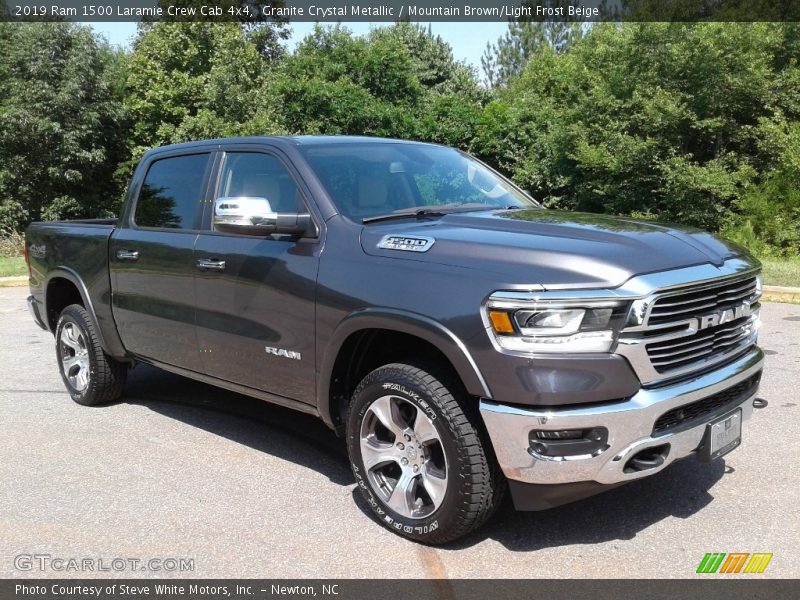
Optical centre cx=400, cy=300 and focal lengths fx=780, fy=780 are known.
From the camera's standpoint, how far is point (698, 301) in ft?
11.2

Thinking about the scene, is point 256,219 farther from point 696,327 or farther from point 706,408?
point 706,408

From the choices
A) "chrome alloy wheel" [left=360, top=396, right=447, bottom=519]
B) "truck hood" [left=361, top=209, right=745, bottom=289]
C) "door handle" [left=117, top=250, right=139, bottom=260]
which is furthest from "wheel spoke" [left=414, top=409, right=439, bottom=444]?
"door handle" [left=117, top=250, right=139, bottom=260]

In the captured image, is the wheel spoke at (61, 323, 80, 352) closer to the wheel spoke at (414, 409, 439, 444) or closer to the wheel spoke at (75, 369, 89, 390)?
the wheel spoke at (75, 369, 89, 390)

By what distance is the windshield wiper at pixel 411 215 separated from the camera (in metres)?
4.08

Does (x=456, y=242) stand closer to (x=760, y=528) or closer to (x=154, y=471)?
(x=760, y=528)

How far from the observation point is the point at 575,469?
3.15 meters

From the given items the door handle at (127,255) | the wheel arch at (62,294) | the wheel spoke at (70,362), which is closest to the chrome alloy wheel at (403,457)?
the door handle at (127,255)

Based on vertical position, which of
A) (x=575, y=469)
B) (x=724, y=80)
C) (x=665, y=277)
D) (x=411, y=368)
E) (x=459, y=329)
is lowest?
(x=575, y=469)

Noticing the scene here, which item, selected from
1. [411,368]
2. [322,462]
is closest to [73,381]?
[322,462]

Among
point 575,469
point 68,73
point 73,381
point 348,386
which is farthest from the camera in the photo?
point 68,73

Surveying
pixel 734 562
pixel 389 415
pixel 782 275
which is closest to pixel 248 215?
pixel 389 415

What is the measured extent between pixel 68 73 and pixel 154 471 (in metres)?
27.7

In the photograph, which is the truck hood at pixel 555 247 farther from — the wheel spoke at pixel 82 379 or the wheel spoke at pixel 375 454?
the wheel spoke at pixel 82 379

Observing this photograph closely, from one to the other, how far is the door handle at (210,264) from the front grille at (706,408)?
2548 millimetres
